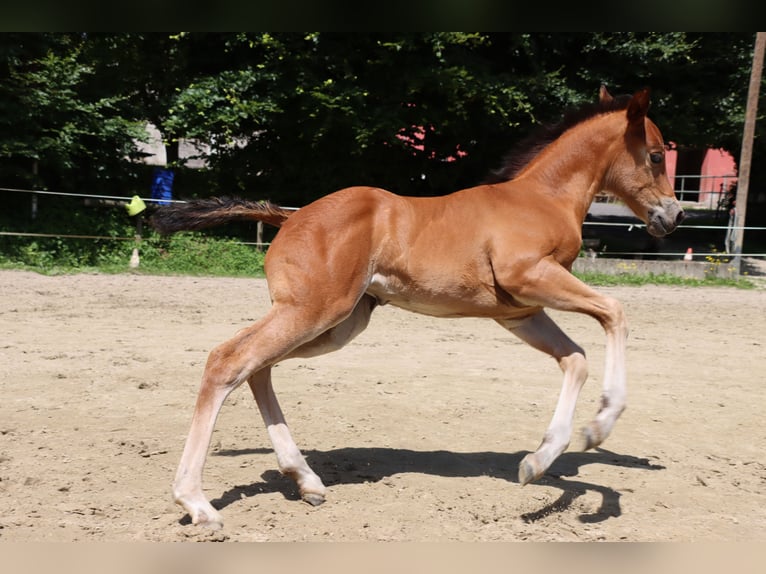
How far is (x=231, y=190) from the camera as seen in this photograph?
63.3ft

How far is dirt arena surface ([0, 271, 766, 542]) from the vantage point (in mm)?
4258

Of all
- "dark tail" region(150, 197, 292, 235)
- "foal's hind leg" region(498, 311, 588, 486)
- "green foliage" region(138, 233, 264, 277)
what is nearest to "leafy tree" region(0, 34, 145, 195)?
"green foliage" region(138, 233, 264, 277)

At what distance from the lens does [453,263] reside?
4602mm

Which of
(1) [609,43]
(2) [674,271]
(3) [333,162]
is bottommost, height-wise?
(2) [674,271]

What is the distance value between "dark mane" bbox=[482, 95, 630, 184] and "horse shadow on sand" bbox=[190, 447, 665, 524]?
6.37 feet

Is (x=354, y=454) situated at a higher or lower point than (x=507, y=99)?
lower

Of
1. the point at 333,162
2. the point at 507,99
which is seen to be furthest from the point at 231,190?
the point at 507,99

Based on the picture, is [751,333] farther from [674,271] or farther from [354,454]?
[354,454]

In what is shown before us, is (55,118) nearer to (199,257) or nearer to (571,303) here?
(199,257)

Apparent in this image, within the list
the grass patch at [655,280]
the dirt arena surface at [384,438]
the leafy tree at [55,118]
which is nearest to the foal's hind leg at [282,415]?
the dirt arena surface at [384,438]

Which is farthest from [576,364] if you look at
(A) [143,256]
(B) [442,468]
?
(A) [143,256]

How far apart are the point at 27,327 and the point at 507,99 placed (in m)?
11.5

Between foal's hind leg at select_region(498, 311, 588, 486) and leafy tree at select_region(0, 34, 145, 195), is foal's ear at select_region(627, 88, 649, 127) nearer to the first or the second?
foal's hind leg at select_region(498, 311, 588, 486)

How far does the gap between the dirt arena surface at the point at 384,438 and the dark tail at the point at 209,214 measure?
1.57m
